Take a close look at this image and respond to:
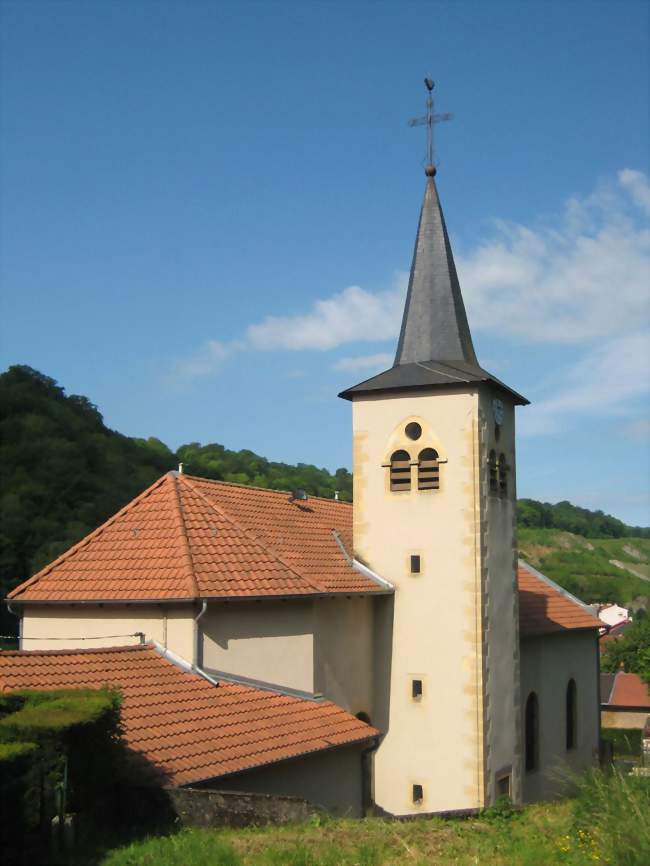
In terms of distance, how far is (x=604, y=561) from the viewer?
144375 mm

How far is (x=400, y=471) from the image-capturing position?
2156 centimetres

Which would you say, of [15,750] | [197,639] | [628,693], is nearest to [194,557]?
[197,639]

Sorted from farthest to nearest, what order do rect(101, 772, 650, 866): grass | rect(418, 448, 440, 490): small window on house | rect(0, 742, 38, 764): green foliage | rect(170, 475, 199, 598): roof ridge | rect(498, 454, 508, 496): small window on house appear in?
rect(498, 454, 508, 496): small window on house < rect(418, 448, 440, 490): small window on house < rect(170, 475, 199, 598): roof ridge < rect(101, 772, 650, 866): grass < rect(0, 742, 38, 764): green foliage

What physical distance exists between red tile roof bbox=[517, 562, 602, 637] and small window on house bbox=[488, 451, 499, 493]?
13.8ft

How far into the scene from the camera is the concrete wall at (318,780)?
47.1 feet

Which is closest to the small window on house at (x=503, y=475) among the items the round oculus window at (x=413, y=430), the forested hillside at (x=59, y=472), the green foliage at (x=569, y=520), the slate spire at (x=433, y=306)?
the round oculus window at (x=413, y=430)

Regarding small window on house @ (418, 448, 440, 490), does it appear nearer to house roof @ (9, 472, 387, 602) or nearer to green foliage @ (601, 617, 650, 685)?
house roof @ (9, 472, 387, 602)

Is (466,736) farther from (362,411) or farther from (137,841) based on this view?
(137,841)

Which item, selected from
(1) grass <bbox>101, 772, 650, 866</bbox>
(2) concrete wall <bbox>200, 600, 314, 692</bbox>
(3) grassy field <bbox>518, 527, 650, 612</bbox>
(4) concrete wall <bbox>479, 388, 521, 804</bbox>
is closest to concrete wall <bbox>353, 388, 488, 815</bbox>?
(4) concrete wall <bbox>479, 388, 521, 804</bbox>

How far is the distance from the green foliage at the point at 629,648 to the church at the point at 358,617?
31.7 metres

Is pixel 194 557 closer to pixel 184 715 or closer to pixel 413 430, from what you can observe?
pixel 184 715

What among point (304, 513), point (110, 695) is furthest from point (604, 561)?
point (110, 695)

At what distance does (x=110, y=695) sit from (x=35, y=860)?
2.61 m

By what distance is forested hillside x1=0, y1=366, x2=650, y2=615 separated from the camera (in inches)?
1864
